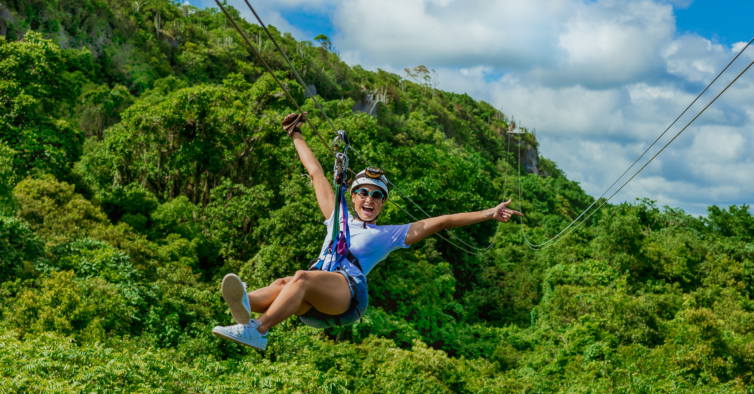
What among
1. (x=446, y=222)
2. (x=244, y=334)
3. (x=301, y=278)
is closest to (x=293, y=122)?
(x=446, y=222)

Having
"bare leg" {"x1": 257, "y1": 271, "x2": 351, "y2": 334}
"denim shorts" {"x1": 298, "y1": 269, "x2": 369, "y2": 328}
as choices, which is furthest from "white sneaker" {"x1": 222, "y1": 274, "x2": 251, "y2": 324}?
"denim shorts" {"x1": 298, "y1": 269, "x2": 369, "y2": 328}

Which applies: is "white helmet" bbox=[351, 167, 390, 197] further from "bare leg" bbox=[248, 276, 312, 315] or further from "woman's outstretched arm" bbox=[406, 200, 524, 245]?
"bare leg" bbox=[248, 276, 312, 315]

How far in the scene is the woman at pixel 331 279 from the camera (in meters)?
3.52

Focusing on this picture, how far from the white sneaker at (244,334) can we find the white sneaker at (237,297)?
4 cm

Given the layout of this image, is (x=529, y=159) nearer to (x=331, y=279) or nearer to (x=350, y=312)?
(x=350, y=312)

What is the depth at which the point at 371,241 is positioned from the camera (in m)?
4.33

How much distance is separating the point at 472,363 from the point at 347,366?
6.15m

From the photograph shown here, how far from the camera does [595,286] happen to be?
26.1 metres

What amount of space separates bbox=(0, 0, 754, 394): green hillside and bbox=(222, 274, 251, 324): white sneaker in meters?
5.70

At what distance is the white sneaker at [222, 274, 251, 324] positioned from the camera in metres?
3.36

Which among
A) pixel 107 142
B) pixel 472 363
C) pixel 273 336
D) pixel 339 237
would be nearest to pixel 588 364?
pixel 472 363

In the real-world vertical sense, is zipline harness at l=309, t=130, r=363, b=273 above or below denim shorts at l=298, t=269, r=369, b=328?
above

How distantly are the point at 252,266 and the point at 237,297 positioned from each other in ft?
47.1

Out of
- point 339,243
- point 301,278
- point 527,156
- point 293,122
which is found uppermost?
point 527,156
